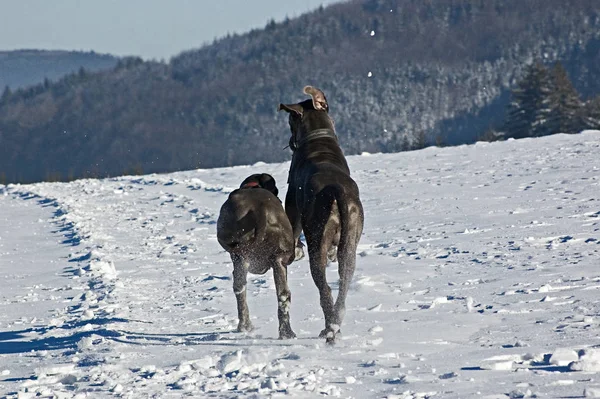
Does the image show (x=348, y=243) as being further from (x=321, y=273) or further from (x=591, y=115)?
(x=591, y=115)

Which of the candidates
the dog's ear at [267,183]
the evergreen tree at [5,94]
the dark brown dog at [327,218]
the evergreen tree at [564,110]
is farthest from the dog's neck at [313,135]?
the evergreen tree at [5,94]

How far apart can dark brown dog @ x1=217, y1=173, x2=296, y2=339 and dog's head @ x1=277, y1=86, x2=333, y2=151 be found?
1.87 ft

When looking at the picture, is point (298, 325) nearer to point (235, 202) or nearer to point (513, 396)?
point (235, 202)

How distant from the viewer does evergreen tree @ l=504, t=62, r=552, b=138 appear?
176 ft

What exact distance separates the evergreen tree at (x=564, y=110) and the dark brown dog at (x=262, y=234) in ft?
158

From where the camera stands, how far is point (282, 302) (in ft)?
21.0

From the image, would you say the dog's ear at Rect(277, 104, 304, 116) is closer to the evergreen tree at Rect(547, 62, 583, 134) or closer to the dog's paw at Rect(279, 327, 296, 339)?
the dog's paw at Rect(279, 327, 296, 339)

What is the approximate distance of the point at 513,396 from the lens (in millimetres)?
4207

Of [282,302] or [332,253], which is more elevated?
[332,253]

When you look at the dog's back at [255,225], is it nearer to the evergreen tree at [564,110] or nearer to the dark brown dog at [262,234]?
the dark brown dog at [262,234]

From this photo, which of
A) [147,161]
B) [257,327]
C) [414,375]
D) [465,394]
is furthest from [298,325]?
[147,161]

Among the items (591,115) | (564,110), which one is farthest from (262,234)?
(564,110)

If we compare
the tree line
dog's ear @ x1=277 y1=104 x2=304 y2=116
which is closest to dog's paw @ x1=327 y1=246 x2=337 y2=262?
dog's ear @ x1=277 y1=104 x2=304 y2=116

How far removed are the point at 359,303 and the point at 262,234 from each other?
1.46 metres
